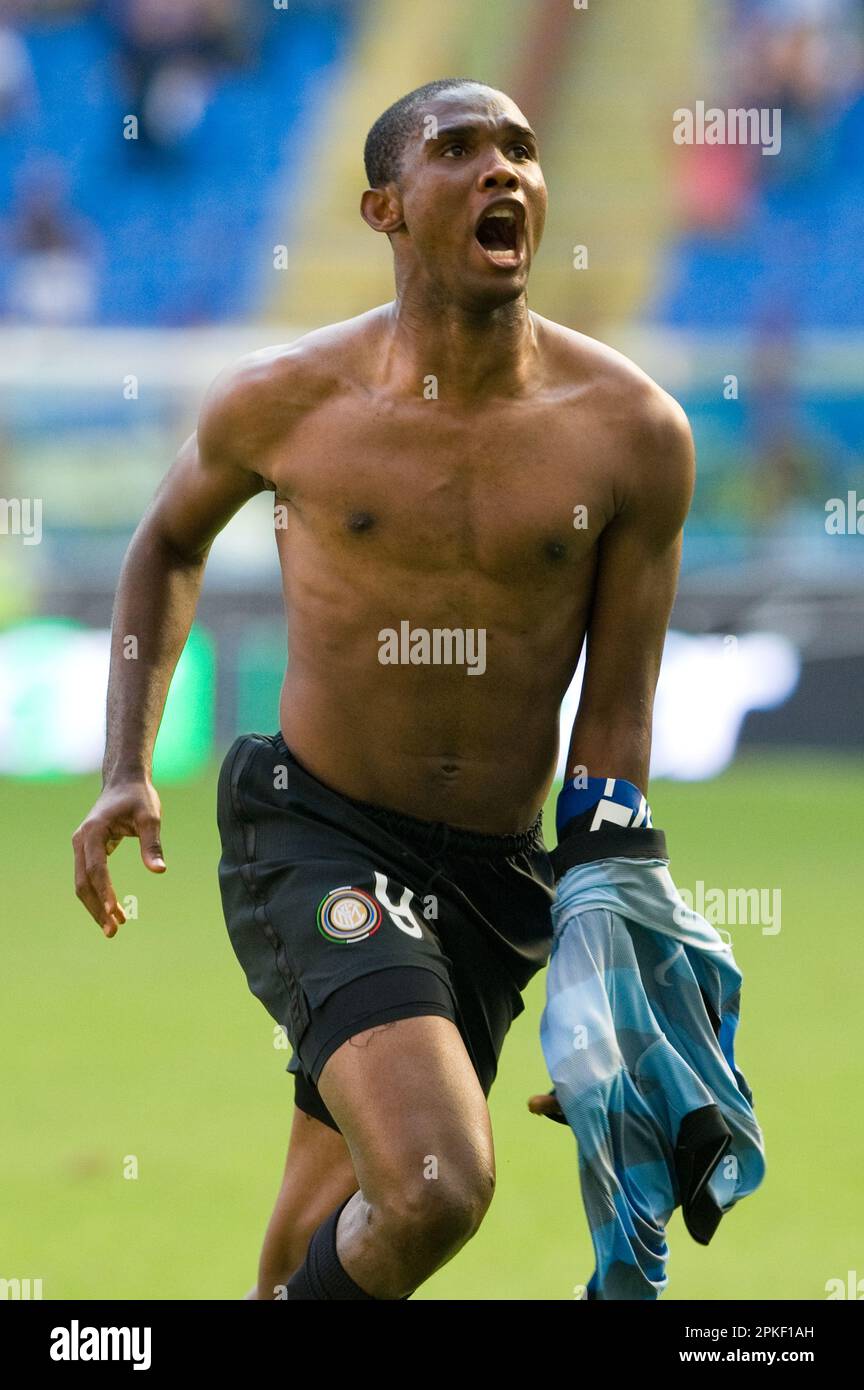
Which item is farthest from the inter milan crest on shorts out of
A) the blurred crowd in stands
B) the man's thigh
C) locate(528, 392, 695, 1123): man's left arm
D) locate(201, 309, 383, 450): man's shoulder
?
the blurred crowd in stands

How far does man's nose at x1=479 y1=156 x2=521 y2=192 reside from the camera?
3611mm

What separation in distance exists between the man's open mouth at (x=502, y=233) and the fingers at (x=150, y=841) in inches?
46.7

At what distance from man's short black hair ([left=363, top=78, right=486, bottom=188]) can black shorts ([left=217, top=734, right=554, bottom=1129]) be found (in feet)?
3.60

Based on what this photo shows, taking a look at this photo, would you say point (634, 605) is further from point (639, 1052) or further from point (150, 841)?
point (150, 841)

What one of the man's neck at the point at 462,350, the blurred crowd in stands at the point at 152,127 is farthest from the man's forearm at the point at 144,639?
the blurred crowd in stands at the point at 152,127

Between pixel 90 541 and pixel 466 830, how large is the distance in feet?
36.9

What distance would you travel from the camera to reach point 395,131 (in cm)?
381

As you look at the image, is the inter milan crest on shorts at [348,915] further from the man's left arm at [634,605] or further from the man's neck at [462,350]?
the man's neck at [462,350]

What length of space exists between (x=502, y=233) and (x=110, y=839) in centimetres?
130

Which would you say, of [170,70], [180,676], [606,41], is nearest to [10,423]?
[180,676]

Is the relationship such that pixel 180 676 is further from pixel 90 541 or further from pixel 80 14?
pixel 80 14

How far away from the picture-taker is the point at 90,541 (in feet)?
48.3

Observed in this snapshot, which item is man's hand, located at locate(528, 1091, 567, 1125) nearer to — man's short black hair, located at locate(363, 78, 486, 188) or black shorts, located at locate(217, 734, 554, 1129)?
black shorts, located at locate(217, 734, 554, 1129)

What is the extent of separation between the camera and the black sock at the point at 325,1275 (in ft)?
11.1
